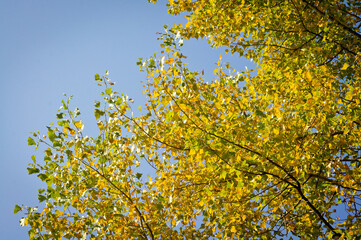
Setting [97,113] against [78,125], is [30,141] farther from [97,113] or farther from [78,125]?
[97,113]

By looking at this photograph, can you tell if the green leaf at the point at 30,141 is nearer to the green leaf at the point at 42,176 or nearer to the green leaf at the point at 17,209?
the green leaf at the point at 42,176

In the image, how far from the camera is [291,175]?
3873 millimetres

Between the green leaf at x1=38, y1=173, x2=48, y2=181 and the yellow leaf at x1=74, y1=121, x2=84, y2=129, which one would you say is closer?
the green leaf at x1=38, y1=173, x2=48, y2=181

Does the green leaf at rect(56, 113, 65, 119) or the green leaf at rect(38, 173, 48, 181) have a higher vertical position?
the green leaf at rect(56, 113, 65, 119)

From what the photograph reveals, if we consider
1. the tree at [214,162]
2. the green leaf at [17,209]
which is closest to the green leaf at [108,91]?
the tree at [214,162]

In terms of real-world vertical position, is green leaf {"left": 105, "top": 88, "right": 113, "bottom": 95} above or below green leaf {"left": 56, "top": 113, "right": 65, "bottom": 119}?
above

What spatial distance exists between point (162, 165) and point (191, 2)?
13.5 feet

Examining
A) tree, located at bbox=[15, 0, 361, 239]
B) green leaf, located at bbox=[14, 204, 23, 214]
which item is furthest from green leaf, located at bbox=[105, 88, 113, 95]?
green leaf, located at bbox=[14, 204, 23, 214]

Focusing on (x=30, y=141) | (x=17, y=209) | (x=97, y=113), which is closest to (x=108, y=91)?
(x=97, y=113)

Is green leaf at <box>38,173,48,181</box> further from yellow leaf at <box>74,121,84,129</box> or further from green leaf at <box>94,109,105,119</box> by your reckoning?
green leaf at <box>94,109,105,119</box>

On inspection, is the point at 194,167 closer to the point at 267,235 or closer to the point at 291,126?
the point at 267,235

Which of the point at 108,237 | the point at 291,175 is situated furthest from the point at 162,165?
the point at 291,175

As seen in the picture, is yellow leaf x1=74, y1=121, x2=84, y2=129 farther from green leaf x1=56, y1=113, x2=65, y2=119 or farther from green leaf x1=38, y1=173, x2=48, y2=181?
green leaf x1=38, y1=173, x2=48, y2=181

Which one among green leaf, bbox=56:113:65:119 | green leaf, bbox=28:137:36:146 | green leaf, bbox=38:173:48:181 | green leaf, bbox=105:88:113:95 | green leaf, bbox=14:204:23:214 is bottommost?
green leaf, bbox=14:204:23:214
